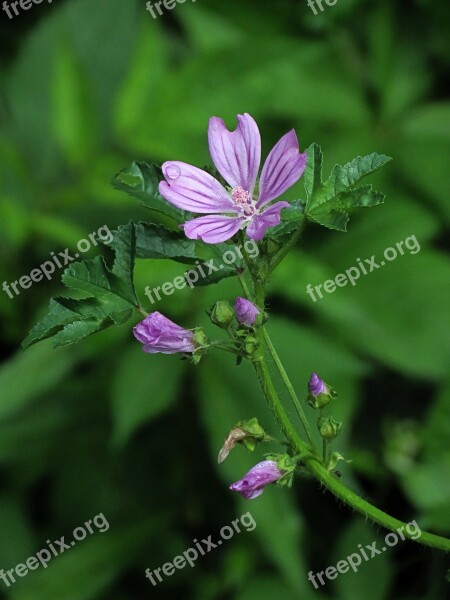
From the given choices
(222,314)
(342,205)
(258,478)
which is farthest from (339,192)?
(258,478)

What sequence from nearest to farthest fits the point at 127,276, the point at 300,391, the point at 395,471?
the point at 127,276 < the point at 300,391 < the point at 395,471

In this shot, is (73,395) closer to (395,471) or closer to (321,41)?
(395,471)

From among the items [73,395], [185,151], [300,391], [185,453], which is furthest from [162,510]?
[185,151]

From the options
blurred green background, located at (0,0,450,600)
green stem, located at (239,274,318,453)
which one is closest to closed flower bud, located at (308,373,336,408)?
green stem, located at (239,274,318,453)

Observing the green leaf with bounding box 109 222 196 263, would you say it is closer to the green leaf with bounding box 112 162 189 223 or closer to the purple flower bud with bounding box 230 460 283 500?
the green leaf with bounding box 112 162 189 223

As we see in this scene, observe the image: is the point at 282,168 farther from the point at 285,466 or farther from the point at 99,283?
the point at 285,466

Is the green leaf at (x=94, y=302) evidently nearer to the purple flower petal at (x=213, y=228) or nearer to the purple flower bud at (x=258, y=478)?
the purple flower petal at (x=213, y=228)
